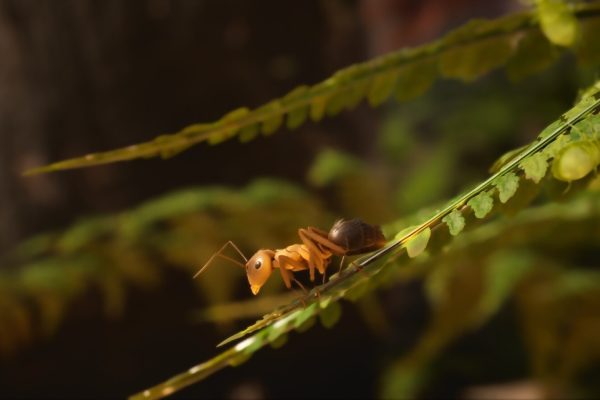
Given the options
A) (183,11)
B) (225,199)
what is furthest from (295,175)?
(183,11)

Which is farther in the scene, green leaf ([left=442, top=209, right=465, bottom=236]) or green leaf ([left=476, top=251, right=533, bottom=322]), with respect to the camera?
green leaf ([left=476, top=251, right=533, bottom=322])

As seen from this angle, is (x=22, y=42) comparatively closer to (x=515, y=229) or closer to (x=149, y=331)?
(x=149, y=331)

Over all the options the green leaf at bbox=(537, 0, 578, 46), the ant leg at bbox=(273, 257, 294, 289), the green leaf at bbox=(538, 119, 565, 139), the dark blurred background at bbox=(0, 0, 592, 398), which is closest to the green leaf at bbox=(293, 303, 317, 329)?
the ant leg at bbox=(273, 257, 294, 289)

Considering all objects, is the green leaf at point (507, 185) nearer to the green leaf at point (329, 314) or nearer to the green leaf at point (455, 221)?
the green leaf at point (455, 221)

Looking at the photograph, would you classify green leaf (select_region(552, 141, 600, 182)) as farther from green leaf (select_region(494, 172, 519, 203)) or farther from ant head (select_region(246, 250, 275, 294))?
ant head (select_region(246, 250, 275, 294))

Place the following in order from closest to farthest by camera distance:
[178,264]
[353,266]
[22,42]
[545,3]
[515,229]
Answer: [353,266]
[545,3]
[515,229]
[178,264]
[22,42]

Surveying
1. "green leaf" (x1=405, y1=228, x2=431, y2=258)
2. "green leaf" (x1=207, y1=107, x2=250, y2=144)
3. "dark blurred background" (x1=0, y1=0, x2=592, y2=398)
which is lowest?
"green leaf" (x1=405, y1=228, x2=431, y2=258)
